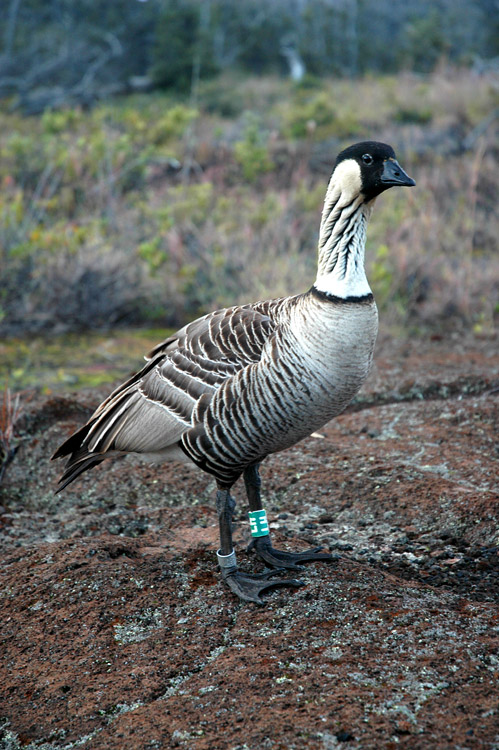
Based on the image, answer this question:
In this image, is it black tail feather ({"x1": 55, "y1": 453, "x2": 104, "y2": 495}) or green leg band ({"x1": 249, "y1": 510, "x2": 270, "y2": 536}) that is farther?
black tail feather ({"x1": 55, "y1": 453, "x2": 104, "y2": 495})

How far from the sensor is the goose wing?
372 centimetres

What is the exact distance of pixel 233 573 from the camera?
379 cm

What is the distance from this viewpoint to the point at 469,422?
5.55 metres

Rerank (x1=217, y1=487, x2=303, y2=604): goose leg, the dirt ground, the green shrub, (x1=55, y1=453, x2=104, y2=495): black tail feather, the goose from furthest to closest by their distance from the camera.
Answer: the green shrub → (x1=55, y1=453, x2=104, y2=495): black tail feather → (x1=217, y1=487, x2=303, y2=604): goose leg → the goose → the dirt ground

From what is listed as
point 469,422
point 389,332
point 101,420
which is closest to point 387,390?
point 469,422

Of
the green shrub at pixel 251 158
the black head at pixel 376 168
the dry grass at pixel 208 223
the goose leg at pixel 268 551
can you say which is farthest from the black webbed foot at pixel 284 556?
the green shrub at pixel 251 158

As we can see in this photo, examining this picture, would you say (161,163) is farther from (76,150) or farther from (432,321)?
(432,321)

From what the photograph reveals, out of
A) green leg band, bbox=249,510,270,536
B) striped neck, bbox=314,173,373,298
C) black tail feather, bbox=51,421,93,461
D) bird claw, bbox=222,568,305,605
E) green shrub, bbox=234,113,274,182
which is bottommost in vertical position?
bird claw, bbox=222,568,305,605

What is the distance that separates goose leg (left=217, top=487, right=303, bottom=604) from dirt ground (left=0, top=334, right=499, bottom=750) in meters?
0.07

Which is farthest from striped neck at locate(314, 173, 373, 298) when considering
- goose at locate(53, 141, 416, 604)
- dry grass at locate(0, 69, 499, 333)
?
dry grass at locate(0, 69, 499, 333)

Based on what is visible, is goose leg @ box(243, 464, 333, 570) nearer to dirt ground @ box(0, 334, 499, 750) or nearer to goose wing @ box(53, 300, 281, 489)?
dirt ground @ box(0, 334, 499, 750)

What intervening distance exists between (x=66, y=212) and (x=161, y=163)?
3106 mm

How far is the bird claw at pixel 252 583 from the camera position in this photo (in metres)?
3.59

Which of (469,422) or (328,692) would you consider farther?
(469,422)
